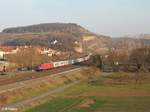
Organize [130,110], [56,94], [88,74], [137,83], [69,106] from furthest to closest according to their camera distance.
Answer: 1. [88,74]
2. [137,83]
3. [56,94]
4. [69,106]
5. [130,110]

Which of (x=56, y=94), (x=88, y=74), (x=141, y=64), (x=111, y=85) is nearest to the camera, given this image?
(x=56, y=94)

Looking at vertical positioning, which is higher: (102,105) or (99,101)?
(102,105)

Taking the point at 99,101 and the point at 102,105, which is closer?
the point at 102,105

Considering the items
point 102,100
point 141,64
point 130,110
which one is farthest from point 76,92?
point 141,64

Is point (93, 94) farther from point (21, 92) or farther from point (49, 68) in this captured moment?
point (49, 68)

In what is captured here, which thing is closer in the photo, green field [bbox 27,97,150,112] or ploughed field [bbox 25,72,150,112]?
green field [bbox 27,97,150,112]

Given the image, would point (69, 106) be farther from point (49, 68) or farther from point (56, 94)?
point (49, 68)

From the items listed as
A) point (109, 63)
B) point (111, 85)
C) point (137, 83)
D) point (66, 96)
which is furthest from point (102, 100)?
point (109, 63)

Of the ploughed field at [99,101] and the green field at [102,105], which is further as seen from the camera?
the ploughed field at [99,101]

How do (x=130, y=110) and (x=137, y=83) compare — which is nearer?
(x=130, y=110)
